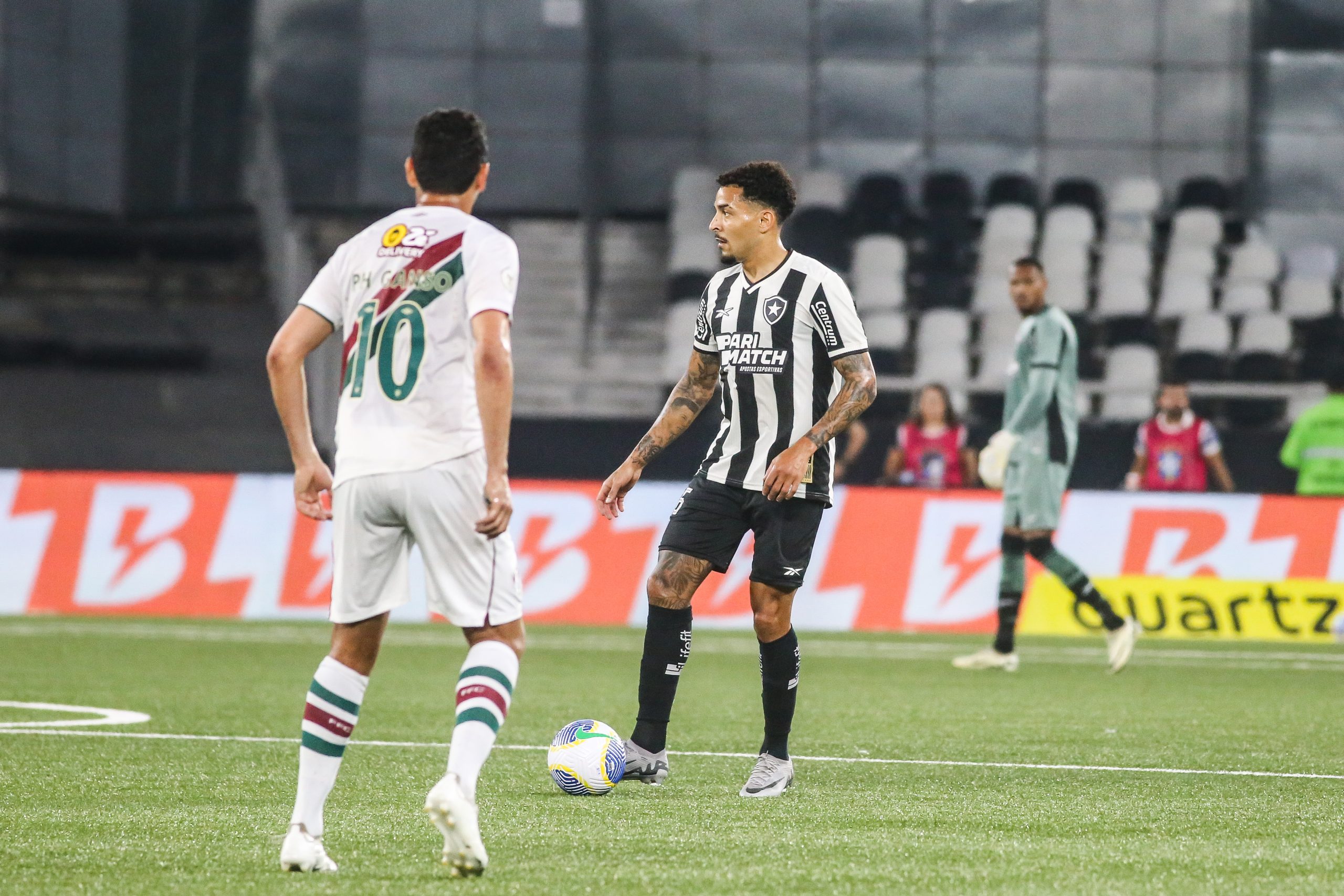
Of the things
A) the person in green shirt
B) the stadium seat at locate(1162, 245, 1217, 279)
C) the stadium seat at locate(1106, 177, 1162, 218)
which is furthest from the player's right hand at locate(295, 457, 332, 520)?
the stadium seat at locate(1106, 177, 1162, 218)

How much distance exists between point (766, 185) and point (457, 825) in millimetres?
2831

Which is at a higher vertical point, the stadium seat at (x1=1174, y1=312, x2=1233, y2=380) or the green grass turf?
the stadium seat at (x1=1174, y1=312, x2=1233, y2=380)

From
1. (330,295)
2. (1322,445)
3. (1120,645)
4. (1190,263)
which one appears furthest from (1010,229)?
(330,295)

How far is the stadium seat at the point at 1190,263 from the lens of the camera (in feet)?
78.6

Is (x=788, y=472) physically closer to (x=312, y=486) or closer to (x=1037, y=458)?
(x=312, y=486)

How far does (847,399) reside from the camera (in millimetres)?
6547

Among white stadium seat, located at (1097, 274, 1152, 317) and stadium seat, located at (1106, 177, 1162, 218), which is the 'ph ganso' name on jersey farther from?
stadium seat, located at (1106, 177, 1162, 218)

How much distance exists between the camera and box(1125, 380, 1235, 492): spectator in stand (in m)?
16.5

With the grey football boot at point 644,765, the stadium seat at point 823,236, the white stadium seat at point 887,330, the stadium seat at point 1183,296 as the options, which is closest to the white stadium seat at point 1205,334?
the stadium seat at point 1183,296

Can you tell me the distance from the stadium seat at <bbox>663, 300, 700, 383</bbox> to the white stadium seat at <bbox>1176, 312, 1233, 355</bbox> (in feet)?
17.8

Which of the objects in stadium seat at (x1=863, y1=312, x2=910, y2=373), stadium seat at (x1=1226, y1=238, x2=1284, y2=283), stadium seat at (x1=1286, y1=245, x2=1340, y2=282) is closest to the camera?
stadium seat at (x1=863, y1=312, x2=910, y2=373)

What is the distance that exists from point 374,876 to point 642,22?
21.9m

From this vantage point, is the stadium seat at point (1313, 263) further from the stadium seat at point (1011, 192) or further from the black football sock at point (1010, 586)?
the black football sock at point (1010, 586)

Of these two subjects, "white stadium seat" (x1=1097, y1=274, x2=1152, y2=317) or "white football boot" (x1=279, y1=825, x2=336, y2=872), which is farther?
"white stadium seat" (x1=1097, y1=274, x2=1152, y2=317)
